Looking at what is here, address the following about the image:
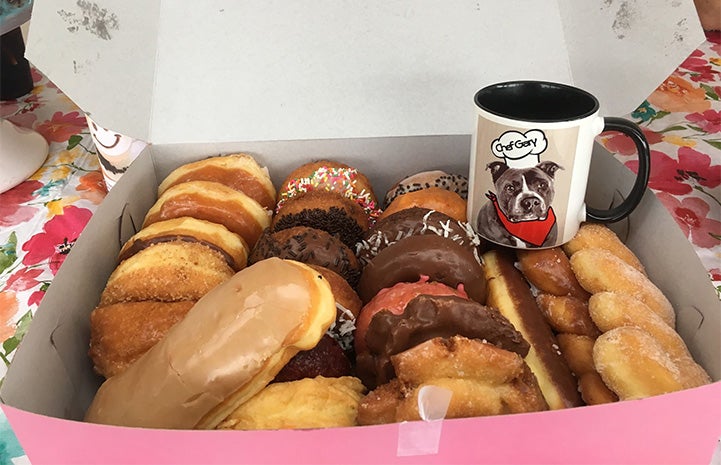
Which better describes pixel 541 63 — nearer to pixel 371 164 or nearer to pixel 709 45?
pixel 371 164

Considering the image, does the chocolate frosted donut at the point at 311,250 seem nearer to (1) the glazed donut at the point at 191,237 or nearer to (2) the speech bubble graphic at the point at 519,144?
(1) the glazed donut at the point at 191,237

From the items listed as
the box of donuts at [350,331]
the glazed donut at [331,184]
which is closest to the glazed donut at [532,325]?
the box of donuts at [350,331]

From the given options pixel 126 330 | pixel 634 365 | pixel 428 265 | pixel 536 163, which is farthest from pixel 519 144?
pixel 126 330

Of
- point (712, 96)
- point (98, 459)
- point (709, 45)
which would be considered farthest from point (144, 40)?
point (709, 45)

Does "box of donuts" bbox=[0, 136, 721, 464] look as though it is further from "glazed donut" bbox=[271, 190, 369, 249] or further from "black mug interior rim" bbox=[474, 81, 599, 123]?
"black mug interior rim" bbox=[474, 81, 599, 123]

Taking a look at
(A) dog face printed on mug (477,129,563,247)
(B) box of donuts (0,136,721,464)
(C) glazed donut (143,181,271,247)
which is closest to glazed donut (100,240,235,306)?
(B) box of donuts (0,136,721,464)
